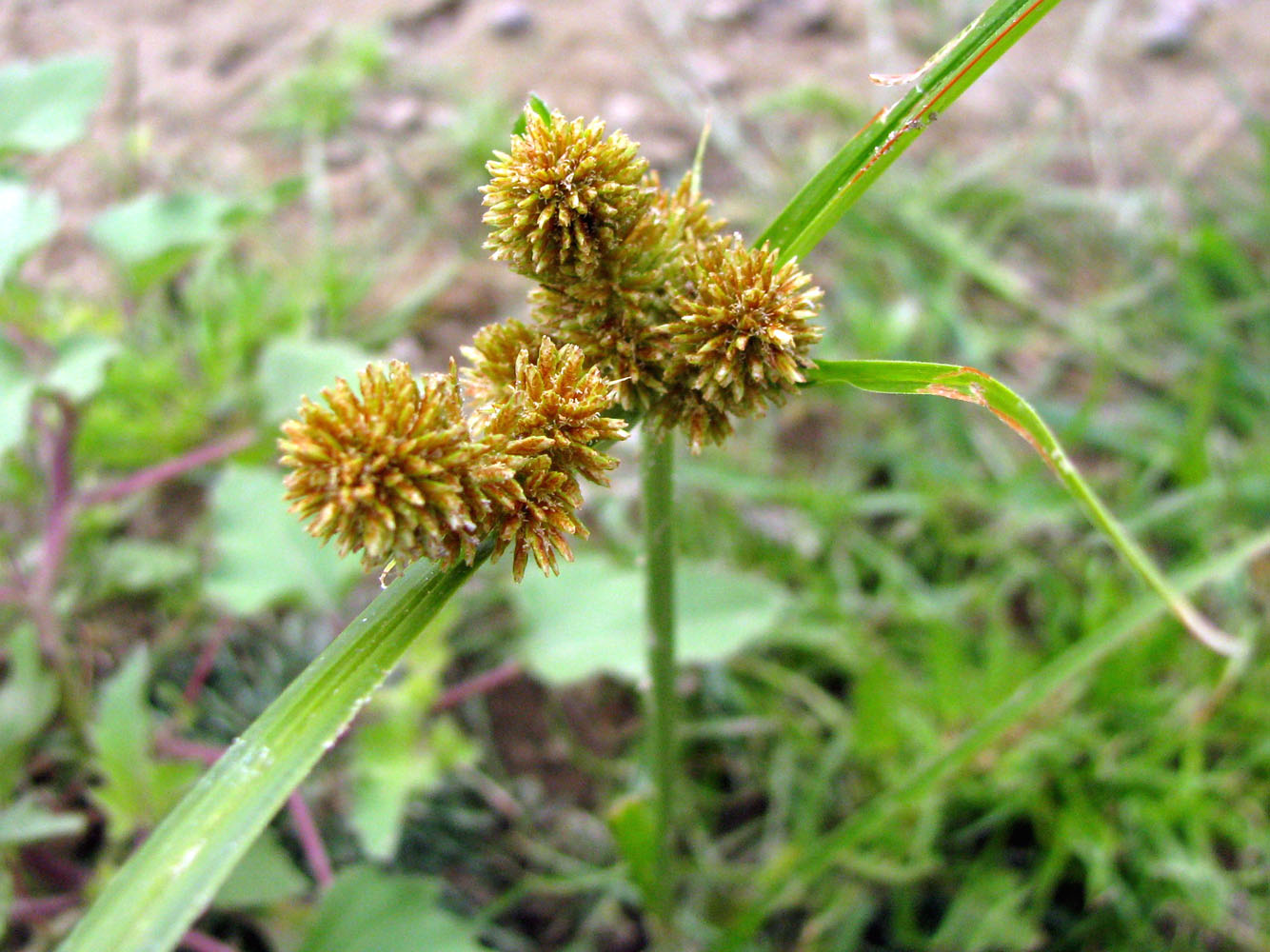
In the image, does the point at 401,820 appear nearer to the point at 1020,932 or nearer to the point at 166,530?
the point at 166,530

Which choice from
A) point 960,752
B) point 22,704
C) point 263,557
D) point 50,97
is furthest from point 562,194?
point 50,97

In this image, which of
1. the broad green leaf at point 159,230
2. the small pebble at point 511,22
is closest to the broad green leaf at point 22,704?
the broad green leaf at point 159,230

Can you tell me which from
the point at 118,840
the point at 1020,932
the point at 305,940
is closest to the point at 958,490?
the point at 1020,932

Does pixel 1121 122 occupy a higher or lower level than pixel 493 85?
lower

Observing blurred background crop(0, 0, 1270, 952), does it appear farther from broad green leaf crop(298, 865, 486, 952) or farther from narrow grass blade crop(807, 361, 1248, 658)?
narrow grass blade crop(807, 361, 1248, 658)

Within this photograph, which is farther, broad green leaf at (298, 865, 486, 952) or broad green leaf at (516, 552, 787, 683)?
broad green leaf at (516, 552, 787, 683)

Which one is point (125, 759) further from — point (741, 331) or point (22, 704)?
point (741, 331)

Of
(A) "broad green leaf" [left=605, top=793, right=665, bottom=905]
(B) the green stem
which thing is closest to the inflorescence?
(B) the green stem
